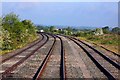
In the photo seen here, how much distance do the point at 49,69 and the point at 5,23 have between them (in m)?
20.4

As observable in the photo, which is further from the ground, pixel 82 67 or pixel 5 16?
pixel 5 16

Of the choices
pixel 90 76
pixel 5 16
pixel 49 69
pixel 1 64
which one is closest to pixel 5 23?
pixel 5 16

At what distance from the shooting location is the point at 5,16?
38094 mm

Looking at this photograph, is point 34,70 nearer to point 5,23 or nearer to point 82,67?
point 82,67

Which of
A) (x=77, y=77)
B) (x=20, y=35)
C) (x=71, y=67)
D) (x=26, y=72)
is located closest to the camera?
(x=77, y=77)

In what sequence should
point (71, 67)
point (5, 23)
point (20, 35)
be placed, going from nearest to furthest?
point (71, 67) → point (5, 23) → point (20, 35)

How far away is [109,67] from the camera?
19.5 m

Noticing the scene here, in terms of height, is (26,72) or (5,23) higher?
(5,23)

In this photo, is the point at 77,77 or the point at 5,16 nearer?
the point at 77,77

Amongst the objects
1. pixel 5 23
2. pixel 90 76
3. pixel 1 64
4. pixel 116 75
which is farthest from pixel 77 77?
pixel 5 23

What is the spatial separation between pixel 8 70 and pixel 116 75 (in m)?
5.41

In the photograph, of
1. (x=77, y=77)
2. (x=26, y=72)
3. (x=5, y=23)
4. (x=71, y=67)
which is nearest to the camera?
(x=77, y=77)

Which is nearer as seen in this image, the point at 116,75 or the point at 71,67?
the point at 116,75

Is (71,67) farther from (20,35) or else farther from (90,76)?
(20,35)
